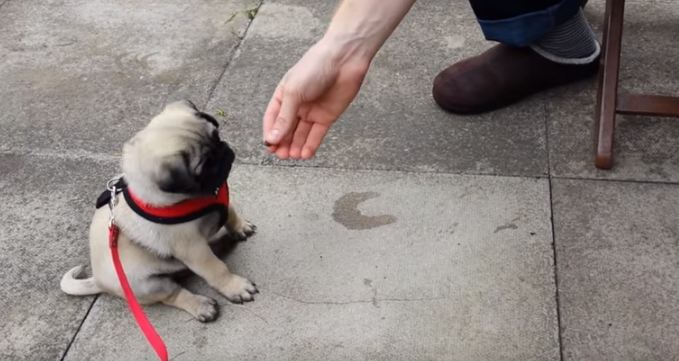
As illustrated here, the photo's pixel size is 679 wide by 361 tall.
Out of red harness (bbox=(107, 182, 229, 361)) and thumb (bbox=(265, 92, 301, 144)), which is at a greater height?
thumb (bbox=(265, 92, 301, 144))

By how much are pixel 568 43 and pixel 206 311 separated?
7.13ft

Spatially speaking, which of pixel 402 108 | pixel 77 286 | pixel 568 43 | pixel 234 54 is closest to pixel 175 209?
pixel 77 286

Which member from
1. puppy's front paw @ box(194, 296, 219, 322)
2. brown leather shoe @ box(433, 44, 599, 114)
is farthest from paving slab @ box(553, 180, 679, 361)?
puppy's front paw @ box(194, 296, 219, 322)

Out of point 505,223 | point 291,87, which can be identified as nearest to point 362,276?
point 505,223

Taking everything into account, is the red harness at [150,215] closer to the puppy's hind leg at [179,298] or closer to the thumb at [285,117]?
the puppy's hind leg at [179,298]

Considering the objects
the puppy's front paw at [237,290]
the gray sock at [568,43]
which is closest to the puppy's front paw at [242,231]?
the puppy's front paw at [237,290]

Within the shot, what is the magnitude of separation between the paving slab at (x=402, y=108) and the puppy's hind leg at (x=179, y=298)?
888 millimetres

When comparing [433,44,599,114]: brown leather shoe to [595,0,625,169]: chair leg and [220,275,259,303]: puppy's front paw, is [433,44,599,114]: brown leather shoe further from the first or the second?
[220,275,259,303]: puppy's front paw

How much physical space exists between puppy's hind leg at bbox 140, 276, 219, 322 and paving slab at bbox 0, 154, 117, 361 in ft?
1.11

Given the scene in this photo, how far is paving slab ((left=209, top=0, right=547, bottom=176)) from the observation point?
11.2ft

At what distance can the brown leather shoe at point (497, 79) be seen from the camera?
3.57m

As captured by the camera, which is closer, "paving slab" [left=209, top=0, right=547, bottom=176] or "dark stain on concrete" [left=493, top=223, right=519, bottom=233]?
"dark stain on concrete" [left=493, top=223, right=519, bottom=233]

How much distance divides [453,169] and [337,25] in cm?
108

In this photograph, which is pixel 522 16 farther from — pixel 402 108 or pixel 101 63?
pixel 101 63
